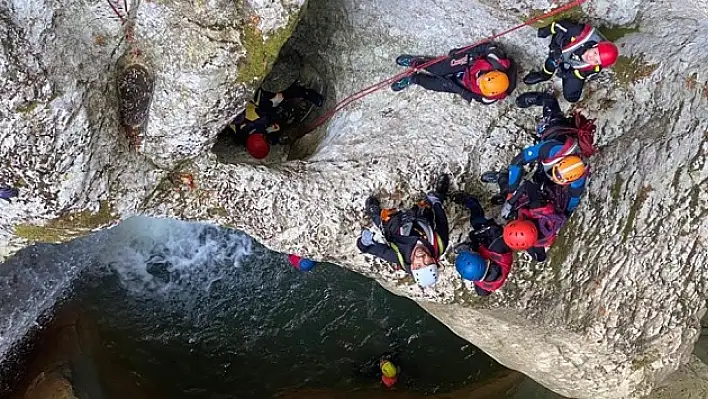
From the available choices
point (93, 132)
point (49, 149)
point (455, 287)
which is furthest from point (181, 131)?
point (455, 287)

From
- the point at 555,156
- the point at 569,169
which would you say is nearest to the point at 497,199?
the point at 555,156

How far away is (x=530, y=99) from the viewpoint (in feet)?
17.3

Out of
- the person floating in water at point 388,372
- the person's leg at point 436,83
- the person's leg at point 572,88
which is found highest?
the person's leg at point 436,83

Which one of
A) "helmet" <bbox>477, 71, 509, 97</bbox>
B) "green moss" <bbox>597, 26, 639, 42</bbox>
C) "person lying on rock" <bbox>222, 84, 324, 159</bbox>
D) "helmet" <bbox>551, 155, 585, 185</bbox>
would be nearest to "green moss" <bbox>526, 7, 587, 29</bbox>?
"green moss" <bbox>597, 26, 639, 42</bbox>

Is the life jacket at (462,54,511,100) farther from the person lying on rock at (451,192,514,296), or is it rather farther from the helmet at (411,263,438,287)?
the helmet at (411,263,438,287)

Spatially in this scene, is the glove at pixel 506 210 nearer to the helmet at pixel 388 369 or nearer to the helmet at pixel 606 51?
the helmet at pixel 606 51

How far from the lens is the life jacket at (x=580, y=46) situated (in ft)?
14.9

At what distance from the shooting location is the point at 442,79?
17.8 feet

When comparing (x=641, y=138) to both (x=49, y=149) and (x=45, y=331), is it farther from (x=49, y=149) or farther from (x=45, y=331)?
(x=45, y=331)

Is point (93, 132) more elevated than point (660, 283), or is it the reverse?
point (93, 132)

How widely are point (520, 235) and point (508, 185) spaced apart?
2.49 feet

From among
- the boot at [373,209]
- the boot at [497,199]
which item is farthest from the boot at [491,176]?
the boot at [373,209]

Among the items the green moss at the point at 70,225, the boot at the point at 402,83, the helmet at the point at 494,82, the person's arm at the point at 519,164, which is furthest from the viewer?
the boot at the point at 402,83

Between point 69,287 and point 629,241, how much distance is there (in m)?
6.81
